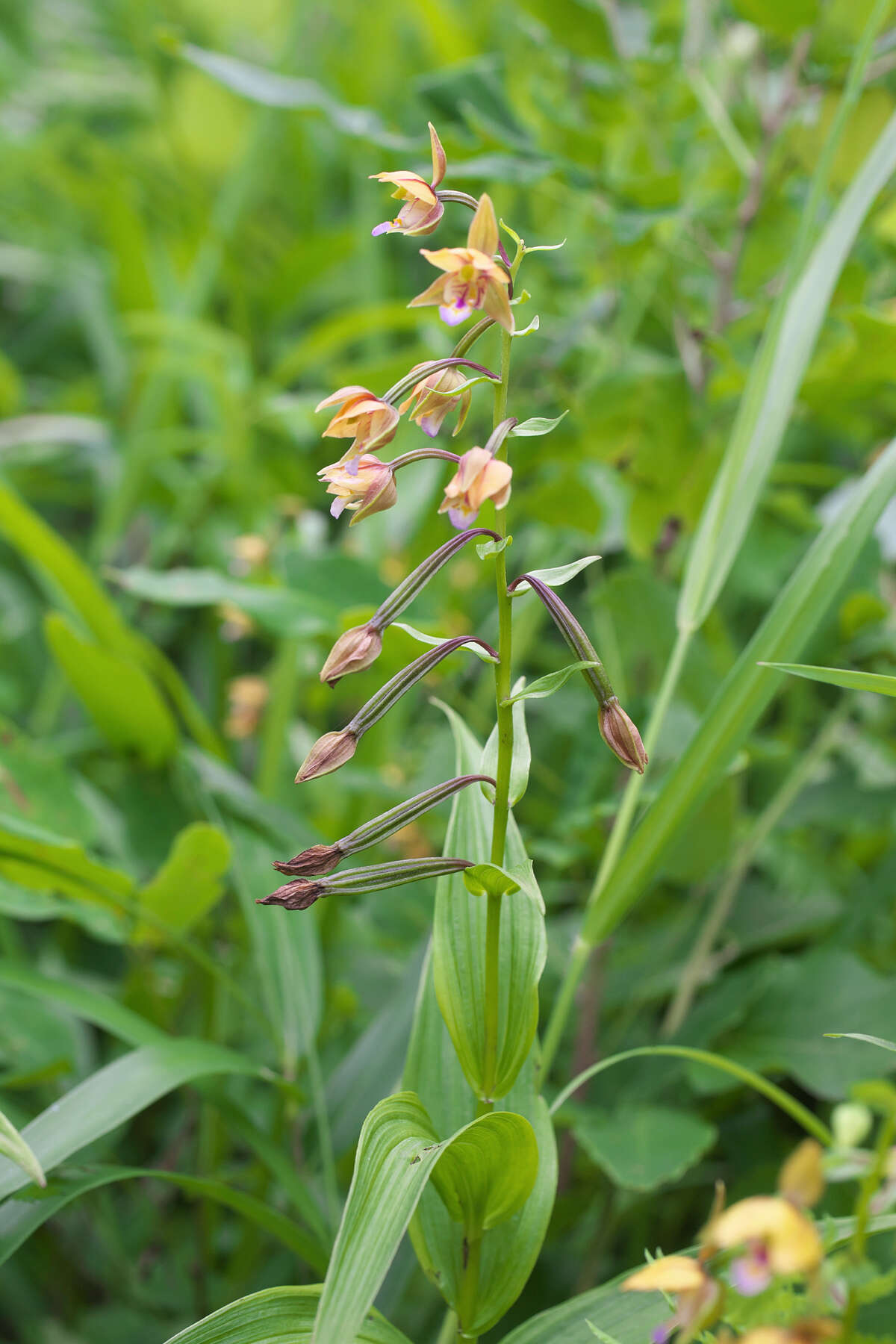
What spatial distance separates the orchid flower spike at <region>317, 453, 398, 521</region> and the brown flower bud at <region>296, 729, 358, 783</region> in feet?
0.29

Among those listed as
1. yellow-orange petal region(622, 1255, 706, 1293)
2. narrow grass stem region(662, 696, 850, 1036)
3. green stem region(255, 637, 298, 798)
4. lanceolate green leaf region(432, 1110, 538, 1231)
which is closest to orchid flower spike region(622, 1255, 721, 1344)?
yellow-orange petal region(622, 1255, 706, 1293)

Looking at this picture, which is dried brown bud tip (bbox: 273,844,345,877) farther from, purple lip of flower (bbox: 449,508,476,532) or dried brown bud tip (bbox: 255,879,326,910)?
purple lip of flower (bbox: 449,508,476,532)

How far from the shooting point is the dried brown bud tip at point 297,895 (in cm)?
42

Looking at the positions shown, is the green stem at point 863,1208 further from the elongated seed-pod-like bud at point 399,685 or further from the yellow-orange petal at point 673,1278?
the elongated seed-pod-like bud at point 399,685

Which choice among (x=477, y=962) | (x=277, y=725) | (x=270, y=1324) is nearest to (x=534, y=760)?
(x=277, y=725)

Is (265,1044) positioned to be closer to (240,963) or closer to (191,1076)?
(240,963)

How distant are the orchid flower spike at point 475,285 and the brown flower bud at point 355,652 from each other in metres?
0.13

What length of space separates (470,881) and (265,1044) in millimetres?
492

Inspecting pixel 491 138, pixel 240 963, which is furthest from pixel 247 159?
pixel 240 963

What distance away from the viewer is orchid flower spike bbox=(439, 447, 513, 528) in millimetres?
375

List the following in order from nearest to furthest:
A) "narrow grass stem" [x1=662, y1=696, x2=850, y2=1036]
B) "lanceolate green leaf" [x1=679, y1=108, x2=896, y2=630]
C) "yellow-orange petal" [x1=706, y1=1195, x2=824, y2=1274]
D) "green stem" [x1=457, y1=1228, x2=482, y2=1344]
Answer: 1. "yellow-orange petal" [x1=706, y1=1195, x2=824, y2=1274]
2. "green stem" [x1=457, y1=1228, x2=482, y2=1344]
3. "lanceolate green leaf" [x1=679, y1=108, x2=896, y2=630]
4. "narrow grass stem" [x1=662, y1=696, x2=850, y2=1036]

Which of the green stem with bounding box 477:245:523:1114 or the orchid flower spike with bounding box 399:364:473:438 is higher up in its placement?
the orchid flower spike with bounding box 399:364:473:438

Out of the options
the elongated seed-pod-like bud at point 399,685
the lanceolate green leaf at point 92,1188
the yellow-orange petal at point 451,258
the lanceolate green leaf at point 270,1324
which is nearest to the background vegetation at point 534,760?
the lanceolate green leaf at point 92,1188

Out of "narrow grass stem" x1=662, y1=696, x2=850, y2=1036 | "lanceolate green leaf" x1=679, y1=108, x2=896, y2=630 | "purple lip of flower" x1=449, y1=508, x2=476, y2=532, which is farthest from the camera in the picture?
"narrow grass stem" x1=662, y1=696, x2=850, y2=1036
